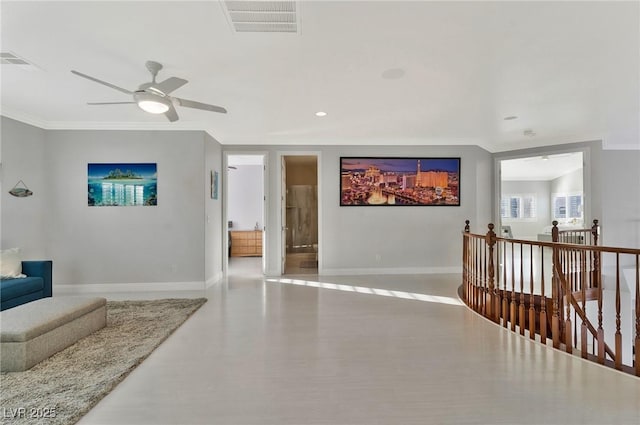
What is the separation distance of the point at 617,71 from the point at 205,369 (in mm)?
4776

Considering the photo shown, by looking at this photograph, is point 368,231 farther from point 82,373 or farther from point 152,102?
point 82,373

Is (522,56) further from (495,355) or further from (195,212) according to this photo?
(195,212)

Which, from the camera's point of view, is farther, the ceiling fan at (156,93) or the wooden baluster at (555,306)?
the wooden baluster at (555,306)

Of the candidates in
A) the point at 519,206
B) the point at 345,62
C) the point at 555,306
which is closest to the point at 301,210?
the point at 345,62

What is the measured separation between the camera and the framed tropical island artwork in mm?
4898

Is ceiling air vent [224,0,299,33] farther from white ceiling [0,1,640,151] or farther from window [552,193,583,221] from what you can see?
window [552,193,583,221]

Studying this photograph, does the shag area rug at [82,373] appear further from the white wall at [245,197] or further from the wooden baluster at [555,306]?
the white wall at [245,197]

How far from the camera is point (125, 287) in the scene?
16.1 feet

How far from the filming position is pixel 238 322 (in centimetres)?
348

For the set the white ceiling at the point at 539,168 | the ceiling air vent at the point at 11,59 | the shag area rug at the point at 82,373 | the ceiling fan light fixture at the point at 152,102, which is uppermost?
the white ceiling at the point at 539,168

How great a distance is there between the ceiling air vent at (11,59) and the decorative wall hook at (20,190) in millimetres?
2281

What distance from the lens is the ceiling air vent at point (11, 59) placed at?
273cm

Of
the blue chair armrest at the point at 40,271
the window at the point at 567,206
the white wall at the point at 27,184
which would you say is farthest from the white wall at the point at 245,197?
the window at the point at 567,206

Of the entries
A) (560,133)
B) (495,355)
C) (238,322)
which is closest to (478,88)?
(495,355)
